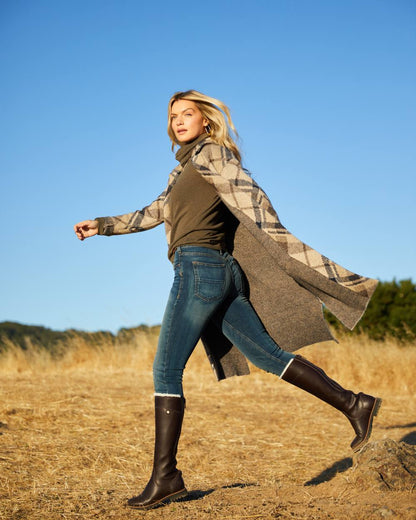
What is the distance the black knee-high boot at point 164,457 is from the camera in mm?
3205

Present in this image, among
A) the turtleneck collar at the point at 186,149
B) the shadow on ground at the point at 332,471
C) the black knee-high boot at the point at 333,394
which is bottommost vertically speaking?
the shadow on ground at the point at 332,471

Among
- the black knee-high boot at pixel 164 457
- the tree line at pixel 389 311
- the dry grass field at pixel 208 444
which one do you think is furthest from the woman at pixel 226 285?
the tree line at pixel 389 311

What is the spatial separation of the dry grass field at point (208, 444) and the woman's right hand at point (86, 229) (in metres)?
1.76

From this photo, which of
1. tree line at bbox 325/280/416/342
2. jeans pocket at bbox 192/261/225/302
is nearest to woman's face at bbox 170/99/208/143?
jeans pocket at bbox 192/261/225/302

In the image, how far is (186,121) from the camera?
363 cm

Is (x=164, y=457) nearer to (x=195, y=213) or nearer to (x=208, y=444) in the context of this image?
(x=195, y=213)

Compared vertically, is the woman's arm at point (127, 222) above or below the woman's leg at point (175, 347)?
above

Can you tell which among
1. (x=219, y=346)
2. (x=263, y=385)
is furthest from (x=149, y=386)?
(x=219, y=346)

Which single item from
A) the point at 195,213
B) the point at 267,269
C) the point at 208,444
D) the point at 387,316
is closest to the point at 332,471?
the point at 208,444

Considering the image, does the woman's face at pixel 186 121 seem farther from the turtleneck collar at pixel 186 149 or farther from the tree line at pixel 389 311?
the tree line at pixel 389 311

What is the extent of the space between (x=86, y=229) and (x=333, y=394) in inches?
79.3

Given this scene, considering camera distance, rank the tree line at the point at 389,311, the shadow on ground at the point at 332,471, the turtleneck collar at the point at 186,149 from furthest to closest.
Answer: the tree line at the point at 389,311 → the shadow on ground at the point at 332,471 → the turtleneck collar at the point at 186,149

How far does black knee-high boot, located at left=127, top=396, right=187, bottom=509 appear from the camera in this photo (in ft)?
10.5

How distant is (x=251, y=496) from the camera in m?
3.49
